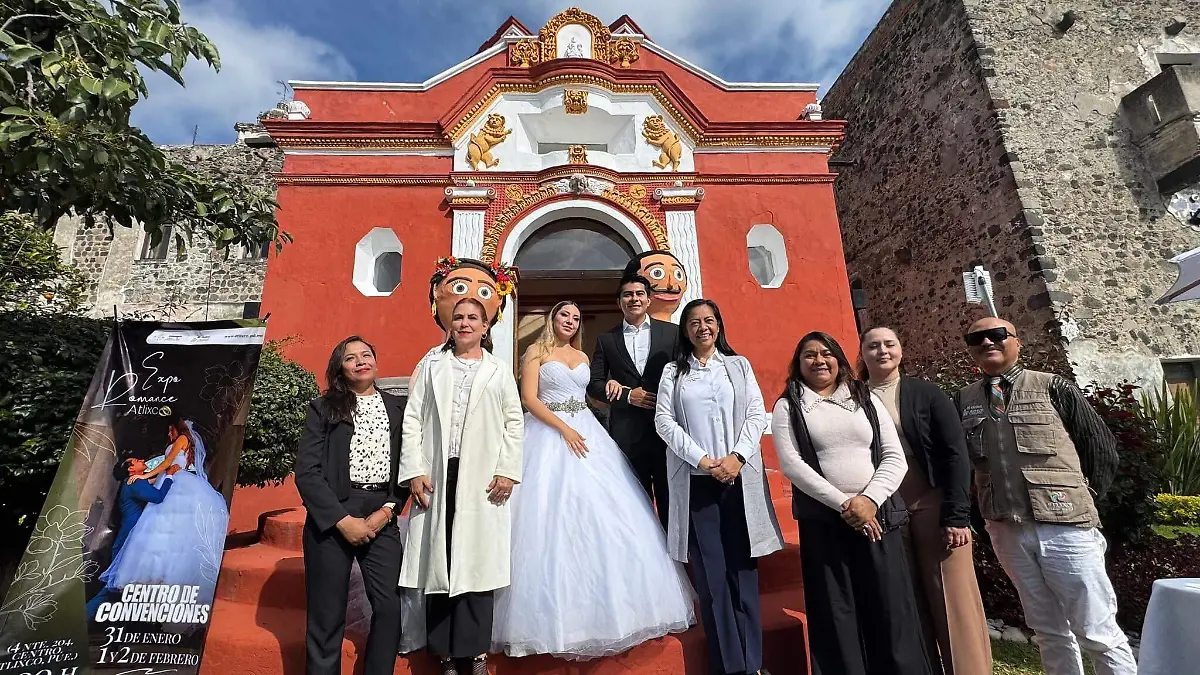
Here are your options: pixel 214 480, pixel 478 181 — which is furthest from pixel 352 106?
pixel 214 480

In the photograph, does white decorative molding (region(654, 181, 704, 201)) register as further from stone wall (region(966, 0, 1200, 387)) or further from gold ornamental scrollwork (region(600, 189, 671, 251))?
stone wall (region(966, 0, 1200, 387))

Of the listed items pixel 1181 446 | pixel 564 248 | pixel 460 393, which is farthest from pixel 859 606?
pixel 1181 446

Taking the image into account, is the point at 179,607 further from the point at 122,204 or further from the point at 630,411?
the point at 630,411

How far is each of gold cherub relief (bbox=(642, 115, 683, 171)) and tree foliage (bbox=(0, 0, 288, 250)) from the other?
5.25 metres

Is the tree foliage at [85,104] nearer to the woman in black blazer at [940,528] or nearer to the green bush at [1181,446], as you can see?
the woman in black blazer at [940,528]

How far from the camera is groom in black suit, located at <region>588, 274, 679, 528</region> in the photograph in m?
3.51

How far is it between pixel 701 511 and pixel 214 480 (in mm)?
2866

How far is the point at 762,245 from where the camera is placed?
7812mm

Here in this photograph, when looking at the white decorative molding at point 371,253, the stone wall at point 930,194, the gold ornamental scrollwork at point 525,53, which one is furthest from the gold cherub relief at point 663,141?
the white decorative molding at point 371,253

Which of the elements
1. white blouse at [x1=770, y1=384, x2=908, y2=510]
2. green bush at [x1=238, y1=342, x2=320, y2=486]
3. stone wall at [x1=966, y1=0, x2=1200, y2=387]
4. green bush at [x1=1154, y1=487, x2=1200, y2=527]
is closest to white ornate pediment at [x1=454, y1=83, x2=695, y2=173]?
green bush at [x1=238, y1=342, x2=320, y2=486]

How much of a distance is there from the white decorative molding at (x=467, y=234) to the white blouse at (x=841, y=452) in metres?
5.05

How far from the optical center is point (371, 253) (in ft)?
23.6

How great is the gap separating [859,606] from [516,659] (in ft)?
5.63

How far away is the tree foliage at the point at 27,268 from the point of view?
8.78m
